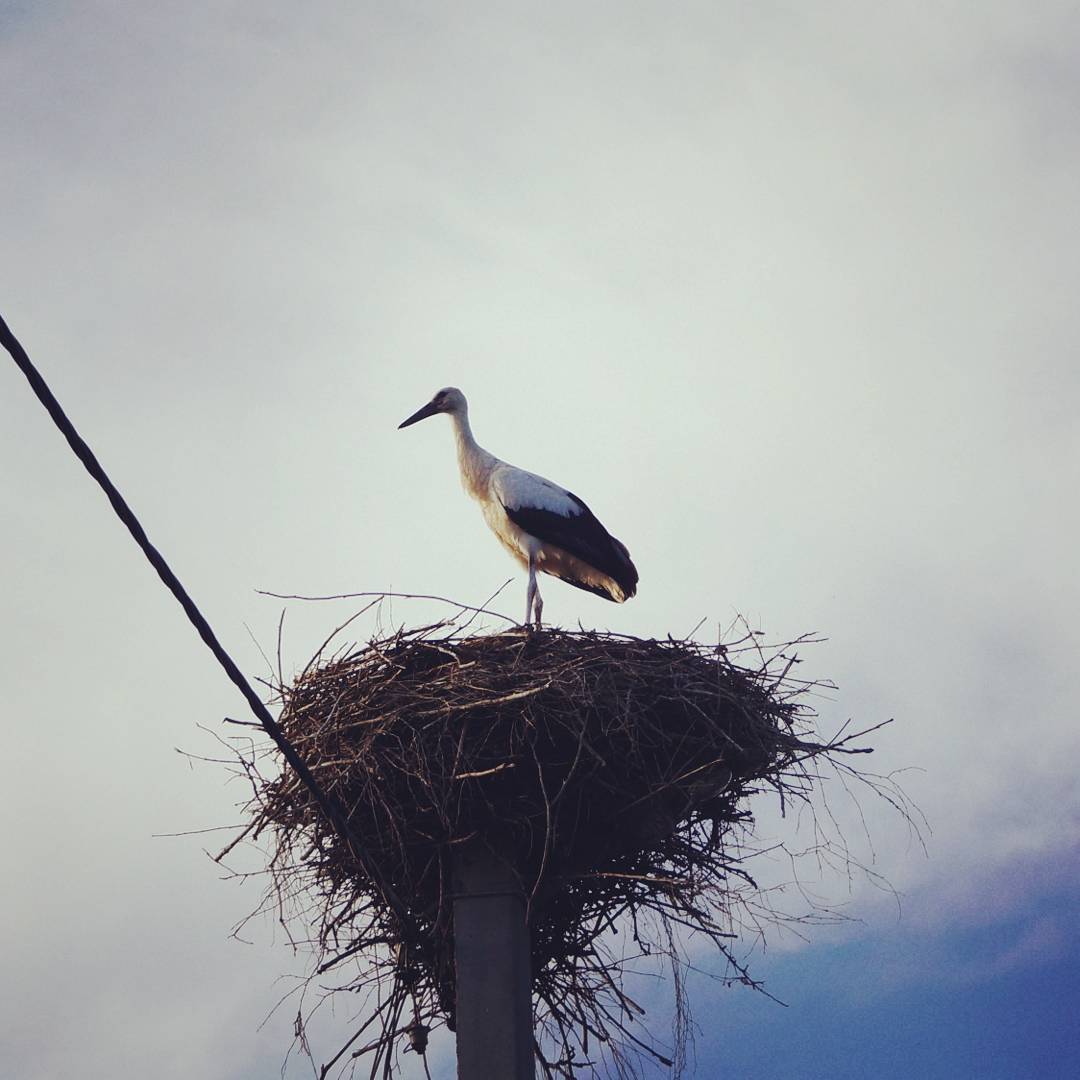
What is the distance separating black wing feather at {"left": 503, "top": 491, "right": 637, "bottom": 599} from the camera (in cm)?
743

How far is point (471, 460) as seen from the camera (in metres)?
8.19

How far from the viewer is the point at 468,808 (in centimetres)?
480

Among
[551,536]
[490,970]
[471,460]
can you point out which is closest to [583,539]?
[551,536]

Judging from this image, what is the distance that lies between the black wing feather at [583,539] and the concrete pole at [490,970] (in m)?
2.86

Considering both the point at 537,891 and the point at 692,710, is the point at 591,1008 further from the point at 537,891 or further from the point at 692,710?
the point at 692,710

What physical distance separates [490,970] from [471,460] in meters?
4.10

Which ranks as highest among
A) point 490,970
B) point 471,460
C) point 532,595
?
point 471,460

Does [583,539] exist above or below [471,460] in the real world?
below

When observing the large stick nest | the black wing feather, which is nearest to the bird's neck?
the black wing feather

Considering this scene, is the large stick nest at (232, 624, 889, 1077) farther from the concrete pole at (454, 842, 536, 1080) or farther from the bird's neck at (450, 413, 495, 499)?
the bird's neck at (450, 413, 495, 499)

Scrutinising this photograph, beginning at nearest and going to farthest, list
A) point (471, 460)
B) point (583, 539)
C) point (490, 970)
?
point (490, 970), point (583, 539), point (471, 460)

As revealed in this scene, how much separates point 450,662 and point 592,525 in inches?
95.7

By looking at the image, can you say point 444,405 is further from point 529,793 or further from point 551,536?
point 529,793

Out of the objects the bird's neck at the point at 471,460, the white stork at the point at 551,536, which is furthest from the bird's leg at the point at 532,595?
the bird's neck at the point at 471,460
